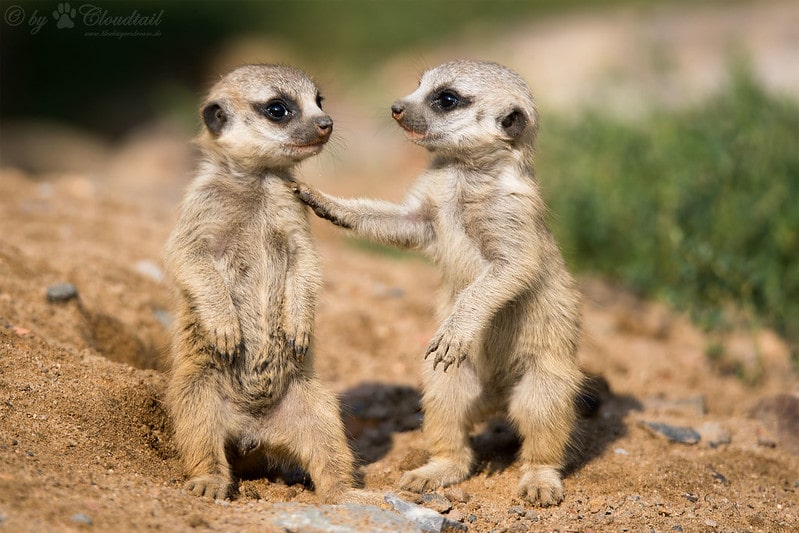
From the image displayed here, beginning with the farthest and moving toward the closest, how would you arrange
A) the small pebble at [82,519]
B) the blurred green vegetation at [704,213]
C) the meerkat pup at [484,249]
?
1. the blurred green vegetation at [704,213]
2. the meerkat pup at [484,249]
3. the small pebble at [82,519]

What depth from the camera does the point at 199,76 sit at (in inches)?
695

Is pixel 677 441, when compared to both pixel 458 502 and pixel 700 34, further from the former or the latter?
pixel 700 34

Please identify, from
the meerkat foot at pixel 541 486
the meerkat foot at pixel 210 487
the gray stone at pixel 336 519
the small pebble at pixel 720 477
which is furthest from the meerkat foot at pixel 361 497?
the small pebble at pixel 720 477

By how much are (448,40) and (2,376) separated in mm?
13329

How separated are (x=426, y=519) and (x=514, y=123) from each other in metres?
1.90

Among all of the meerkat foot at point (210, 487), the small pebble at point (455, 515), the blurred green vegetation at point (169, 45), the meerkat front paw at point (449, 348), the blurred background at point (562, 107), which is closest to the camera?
the meerkat foot at point (210, 487)

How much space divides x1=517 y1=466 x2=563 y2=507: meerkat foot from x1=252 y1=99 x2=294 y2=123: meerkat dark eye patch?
2003 mm

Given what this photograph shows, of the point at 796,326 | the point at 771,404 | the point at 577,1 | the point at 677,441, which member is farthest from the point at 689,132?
the point at 577,1

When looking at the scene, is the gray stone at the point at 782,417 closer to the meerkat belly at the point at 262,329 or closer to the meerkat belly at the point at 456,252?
the meerkat belly at the point at 456,252

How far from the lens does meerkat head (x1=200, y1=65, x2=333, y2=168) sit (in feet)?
14.3

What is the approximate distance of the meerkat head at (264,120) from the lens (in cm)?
436

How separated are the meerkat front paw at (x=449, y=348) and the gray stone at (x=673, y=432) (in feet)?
4.89

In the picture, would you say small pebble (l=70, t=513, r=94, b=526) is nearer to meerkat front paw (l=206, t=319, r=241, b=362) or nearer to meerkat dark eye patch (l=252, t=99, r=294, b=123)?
meerkat front paw (l=206, t=319, r=241, b=362)

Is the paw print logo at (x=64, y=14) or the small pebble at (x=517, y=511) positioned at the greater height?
the paw print logo at (x=64, y=14)
